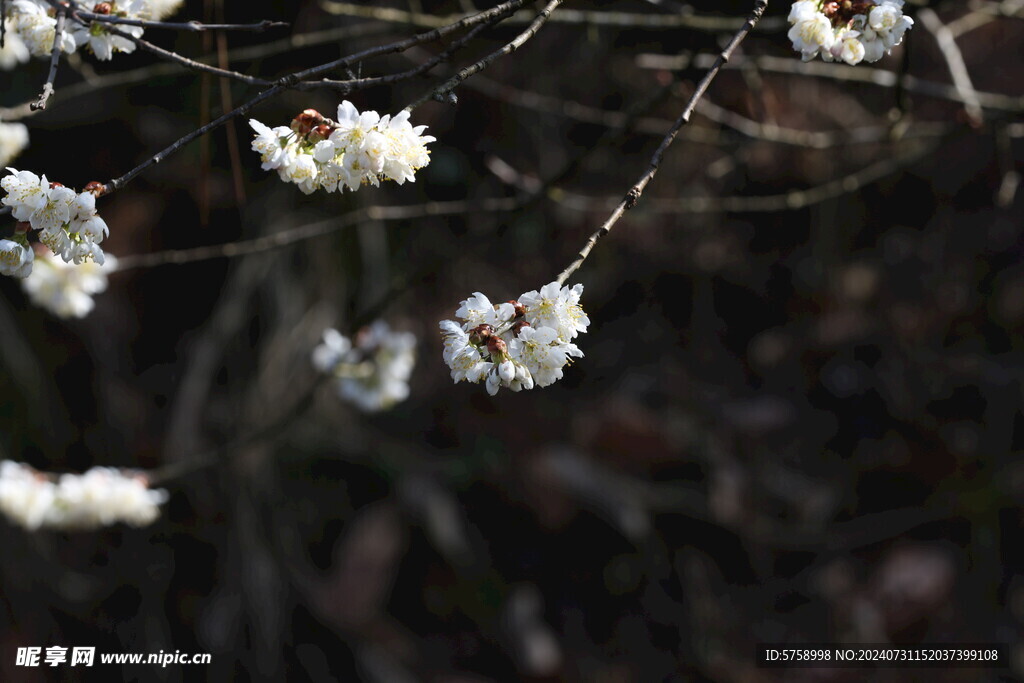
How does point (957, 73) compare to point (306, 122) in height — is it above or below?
above

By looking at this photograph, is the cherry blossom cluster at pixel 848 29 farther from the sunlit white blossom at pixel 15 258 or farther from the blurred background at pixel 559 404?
the blurred background at pixel 559 404

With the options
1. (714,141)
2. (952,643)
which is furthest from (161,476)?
(952,643)

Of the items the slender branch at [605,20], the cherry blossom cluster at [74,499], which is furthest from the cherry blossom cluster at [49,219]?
the cherry blossom cluster at [74,499]

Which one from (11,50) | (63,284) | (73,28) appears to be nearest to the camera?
(73,28)

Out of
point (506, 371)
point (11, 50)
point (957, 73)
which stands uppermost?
point (957, 73)

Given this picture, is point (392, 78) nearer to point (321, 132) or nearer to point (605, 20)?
point (321, 132)

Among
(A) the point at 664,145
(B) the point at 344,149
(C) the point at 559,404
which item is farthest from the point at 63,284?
(C) the point at 559,404
